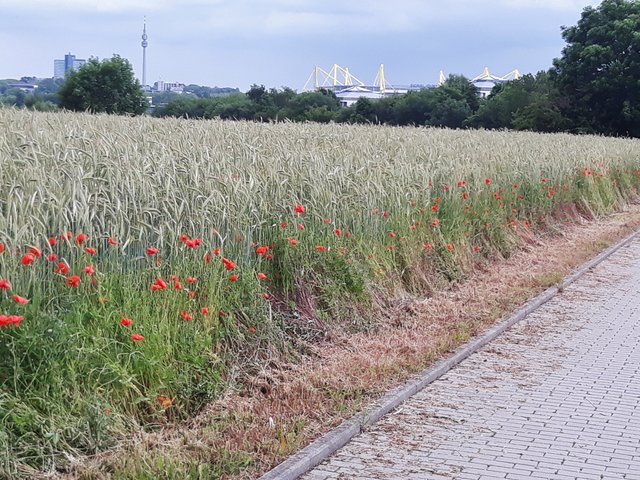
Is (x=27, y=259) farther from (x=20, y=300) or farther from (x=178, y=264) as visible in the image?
(x=178, y=264)

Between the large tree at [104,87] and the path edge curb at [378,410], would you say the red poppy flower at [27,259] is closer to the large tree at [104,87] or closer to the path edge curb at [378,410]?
the path edge curb at [378,410]

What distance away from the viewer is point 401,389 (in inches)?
297

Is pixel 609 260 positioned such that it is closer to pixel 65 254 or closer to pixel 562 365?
pixel 562 365

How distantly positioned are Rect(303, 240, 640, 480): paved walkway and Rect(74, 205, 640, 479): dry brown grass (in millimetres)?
289

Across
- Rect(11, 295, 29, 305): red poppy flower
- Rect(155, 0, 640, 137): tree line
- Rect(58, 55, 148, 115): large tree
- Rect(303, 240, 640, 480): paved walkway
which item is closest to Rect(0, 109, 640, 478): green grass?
Rect(11, 295, 29, 305): red poppy flower

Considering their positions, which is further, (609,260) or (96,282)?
(609,260)

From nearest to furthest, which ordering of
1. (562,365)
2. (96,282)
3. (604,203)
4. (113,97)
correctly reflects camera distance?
(96,282), (562,365), (604,203), (113,97)

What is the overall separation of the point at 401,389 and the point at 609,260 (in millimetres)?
10286

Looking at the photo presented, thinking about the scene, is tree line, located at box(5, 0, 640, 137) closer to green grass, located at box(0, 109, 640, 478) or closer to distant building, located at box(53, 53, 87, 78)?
distant building, located at box(53, 53, 87, 78)

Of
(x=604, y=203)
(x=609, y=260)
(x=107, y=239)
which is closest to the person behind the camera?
(x=107, y=239)

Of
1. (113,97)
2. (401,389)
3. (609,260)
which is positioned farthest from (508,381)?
(113,97)

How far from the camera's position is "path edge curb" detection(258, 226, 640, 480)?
227 inches

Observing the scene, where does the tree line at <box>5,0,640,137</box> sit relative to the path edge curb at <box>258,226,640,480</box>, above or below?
above

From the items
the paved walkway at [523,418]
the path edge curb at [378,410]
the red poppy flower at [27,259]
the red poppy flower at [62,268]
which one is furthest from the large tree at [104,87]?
the red poppy flower at [27,259]
